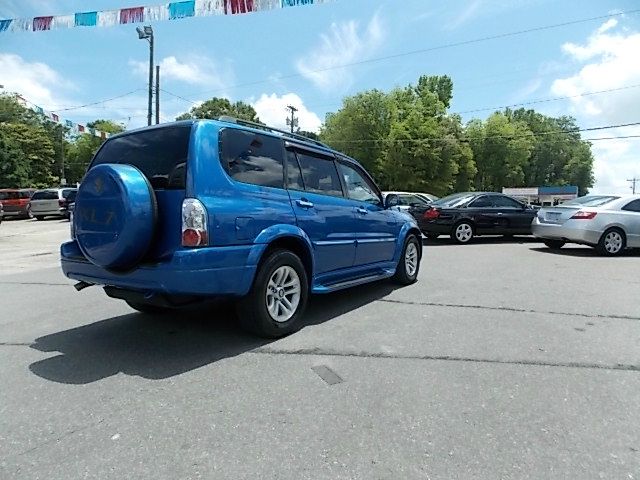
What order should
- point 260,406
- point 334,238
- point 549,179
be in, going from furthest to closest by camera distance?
point 549,179 → point 334,238 → point 260,406

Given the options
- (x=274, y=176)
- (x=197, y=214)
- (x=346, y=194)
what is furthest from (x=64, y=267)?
(x=346, y=194)

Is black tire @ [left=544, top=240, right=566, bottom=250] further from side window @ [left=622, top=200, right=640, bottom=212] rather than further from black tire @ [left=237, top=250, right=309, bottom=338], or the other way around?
black tire @ [left=237, top=250, right=309, bottom=338]

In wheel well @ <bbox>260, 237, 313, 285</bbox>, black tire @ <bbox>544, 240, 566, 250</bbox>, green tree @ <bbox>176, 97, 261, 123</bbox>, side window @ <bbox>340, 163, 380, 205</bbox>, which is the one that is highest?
green tree @ <bbox>176, 97, 261, 123</bbox>

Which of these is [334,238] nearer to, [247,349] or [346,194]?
[346,194]

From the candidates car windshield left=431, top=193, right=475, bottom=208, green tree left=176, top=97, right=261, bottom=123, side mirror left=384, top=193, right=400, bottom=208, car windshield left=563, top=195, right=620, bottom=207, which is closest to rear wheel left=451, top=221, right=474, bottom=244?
car windshield left=431, top=193, right=475, bottom=208

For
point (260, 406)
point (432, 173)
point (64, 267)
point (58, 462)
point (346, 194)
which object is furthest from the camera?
point (432, 173)

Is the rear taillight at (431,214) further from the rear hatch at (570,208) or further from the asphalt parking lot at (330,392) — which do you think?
the asphalt parking lot at (330,392)

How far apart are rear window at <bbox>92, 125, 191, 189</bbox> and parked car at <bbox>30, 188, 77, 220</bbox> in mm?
23064

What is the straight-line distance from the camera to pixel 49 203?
81.4ft

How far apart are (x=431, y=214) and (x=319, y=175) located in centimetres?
855

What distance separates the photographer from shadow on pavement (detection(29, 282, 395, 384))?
367 centimetres

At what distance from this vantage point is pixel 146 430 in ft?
9.06

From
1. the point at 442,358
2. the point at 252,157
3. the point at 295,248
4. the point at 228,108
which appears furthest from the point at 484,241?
the point at 228,108

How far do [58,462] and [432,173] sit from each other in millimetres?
44781
